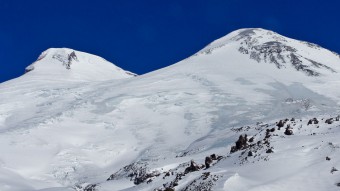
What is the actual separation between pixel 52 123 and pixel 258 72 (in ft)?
130

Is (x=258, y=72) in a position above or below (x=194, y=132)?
above

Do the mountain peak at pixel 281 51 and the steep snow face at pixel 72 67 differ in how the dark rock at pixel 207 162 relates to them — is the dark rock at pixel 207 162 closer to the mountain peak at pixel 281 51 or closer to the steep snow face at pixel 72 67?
the mountain peak at pixel 281 51

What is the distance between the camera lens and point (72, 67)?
12162 cm

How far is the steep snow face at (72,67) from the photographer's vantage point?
11136 cm

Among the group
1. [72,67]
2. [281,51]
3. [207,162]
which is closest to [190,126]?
[207,162]

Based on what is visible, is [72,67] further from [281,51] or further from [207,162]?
[207,162]

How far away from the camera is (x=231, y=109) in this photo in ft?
202

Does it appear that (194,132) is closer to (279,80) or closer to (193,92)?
(193,92)

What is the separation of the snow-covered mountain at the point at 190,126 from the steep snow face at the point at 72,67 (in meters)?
2.62

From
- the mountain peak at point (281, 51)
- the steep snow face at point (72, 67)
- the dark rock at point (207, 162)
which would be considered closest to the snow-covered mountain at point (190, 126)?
the dark rock at point (207, 162)

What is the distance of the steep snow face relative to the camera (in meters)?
111

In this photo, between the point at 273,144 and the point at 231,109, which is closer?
the point at 273,144

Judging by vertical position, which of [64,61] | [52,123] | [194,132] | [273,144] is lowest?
[273,144]

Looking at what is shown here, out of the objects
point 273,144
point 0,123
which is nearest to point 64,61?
point 0,123
